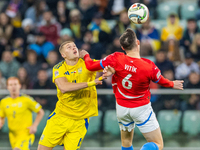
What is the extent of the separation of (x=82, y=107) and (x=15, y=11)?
720 centimetres

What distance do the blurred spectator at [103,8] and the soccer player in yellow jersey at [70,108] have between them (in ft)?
18.8

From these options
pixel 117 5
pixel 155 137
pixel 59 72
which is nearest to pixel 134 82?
pixel 155 137

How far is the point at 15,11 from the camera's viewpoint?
37.4 feet

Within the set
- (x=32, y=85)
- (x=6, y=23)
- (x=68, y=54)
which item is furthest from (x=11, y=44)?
(x=68, y=54)

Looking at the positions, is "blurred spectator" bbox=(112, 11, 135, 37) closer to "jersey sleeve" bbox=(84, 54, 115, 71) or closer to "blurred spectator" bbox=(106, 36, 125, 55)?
"blurred spectator" bbox=(106, 36, 125, 55)

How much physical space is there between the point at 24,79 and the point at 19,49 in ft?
6.11

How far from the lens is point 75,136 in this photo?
17.1ft

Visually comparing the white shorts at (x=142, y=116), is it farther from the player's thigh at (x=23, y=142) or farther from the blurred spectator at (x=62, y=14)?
the blurred spectator at (x=62, y=14)

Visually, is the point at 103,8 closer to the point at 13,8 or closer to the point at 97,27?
the point at 97,27

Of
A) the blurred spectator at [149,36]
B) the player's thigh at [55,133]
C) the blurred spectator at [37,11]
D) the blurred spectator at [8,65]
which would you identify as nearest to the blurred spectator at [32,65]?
the blurred spectator at [8,65]

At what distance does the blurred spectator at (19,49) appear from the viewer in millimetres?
9648

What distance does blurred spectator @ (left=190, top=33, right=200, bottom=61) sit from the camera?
30.7 feet

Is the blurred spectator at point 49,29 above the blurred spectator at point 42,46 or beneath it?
above

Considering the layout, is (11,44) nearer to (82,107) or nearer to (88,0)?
(88,0)
